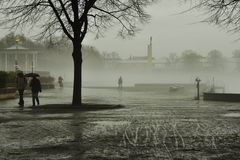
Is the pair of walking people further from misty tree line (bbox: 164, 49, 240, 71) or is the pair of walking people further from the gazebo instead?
misty tree line (bbox: 164, 49, 240, 71)

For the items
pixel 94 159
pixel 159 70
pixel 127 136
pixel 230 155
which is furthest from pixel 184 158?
pixel 159 70

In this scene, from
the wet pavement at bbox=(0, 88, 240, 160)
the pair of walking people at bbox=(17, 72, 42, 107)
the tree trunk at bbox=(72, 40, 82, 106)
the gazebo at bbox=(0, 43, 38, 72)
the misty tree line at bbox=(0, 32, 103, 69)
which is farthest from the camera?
the misty tree line at bbox=(0, 32, 103, 69)

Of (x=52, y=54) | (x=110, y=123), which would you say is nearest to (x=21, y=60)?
(x=52, y=54)

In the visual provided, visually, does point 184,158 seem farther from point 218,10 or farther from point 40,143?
point 218,10

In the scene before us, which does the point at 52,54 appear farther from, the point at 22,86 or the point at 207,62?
the point at 22,86

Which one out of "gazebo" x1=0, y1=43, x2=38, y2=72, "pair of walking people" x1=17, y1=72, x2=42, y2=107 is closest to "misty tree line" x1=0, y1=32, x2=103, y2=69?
"gazebo" x1=0, y1=43, x2=38, y2=72

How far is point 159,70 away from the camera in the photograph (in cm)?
18775

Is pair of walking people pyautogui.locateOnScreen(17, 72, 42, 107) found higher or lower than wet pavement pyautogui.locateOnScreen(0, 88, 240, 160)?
higher

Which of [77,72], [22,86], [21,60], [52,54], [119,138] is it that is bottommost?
[119,138]

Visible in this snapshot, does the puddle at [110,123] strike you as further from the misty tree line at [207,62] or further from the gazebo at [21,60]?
the misty tree line at [207,62]

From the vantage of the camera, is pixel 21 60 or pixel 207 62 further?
pixel 207 62

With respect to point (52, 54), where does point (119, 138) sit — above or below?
below

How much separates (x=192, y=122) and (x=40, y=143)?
22.5 ft

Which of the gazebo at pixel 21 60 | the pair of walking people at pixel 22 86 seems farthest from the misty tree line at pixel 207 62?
the pair of walking people at pixel 22 86
